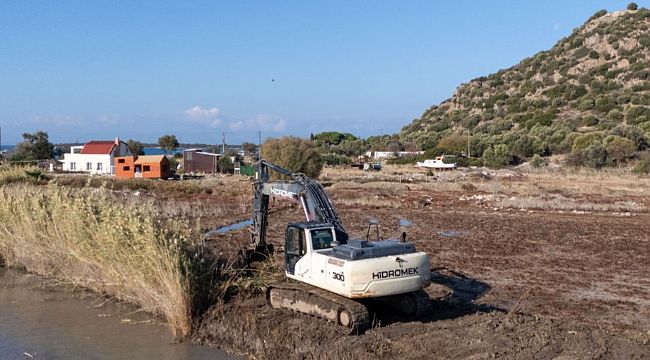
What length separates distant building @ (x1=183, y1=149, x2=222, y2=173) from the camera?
2677 inches

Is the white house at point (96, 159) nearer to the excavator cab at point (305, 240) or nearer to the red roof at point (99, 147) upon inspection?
the red roof at point (99, 147)

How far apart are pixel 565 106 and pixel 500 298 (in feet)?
272

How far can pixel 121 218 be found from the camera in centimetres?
1399

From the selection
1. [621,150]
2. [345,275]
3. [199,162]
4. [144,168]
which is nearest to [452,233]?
[345,275]

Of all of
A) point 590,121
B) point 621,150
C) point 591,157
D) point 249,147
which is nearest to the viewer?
point 591,157

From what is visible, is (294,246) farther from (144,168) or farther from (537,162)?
(537,162)

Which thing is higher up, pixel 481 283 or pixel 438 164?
pixel 438 164

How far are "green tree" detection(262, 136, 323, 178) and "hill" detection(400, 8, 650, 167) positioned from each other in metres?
27.1

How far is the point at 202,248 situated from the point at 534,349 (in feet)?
23.3

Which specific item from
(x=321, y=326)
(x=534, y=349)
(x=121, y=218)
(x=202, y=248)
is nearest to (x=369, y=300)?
(x=321, y=326)

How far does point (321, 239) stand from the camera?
12.0 metres

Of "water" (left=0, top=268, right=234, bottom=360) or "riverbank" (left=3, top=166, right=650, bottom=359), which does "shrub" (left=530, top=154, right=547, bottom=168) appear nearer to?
"riverbank" (left=3, top=166, right=650, bottom=359)

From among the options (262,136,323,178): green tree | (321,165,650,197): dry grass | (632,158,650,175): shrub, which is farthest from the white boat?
(262,136,323,178): green tree

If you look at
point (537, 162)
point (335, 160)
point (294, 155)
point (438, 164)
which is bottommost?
point (438, 164)
